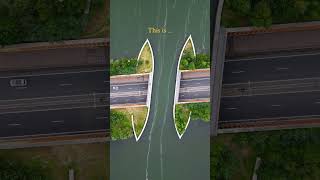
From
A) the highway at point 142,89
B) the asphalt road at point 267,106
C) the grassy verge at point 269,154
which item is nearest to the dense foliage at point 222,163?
the grassy verge at point 269,154

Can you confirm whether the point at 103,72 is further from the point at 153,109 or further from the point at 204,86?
the point at 204,86

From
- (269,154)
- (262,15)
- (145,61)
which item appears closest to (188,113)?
(145,61)

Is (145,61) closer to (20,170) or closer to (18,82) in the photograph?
(18,82)

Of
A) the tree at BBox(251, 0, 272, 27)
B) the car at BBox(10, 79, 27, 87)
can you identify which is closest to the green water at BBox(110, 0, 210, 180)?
the tree at BBox(251, 0, 272, 27)

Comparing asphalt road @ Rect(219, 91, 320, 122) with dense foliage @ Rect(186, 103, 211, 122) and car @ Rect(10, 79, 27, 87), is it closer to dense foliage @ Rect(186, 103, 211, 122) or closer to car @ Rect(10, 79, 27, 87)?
dense foliage @ Rect(186, 103, 211, 122)

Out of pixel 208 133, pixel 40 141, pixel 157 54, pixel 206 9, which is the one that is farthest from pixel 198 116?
pixel 40 141

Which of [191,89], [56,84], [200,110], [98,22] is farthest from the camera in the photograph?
[56,84]
